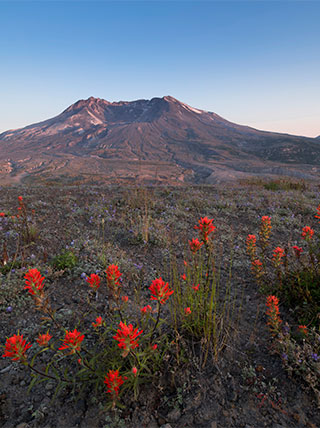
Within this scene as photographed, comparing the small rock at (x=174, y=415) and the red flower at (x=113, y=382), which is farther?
the small rock at (x=174, y=415)

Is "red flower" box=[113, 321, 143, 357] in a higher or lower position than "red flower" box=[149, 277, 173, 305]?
lower

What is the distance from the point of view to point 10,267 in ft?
10.3

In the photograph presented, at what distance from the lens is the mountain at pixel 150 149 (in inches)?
1736

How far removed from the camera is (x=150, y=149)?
248 feet

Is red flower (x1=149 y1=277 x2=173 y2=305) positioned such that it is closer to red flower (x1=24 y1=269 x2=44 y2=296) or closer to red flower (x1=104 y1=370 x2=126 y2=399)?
red flower (x1=104 y1=370 x2=126 y2=399)

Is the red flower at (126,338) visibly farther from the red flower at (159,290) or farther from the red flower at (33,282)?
the red flower at (33,282)

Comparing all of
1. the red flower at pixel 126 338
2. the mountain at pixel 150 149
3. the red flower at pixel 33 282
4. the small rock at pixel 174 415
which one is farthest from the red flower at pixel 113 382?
the mountain at pixel 150 149

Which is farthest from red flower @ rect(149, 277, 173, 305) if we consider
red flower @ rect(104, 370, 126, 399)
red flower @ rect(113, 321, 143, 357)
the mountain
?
the mountain

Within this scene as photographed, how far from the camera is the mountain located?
44094 millimetres

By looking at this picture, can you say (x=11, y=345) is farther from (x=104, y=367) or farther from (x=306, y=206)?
(x=306, y=206)

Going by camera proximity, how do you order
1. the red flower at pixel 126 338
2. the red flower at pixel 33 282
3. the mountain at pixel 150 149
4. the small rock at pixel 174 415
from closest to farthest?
the red flower at pixel 126 338 < the red flower at pixel 33 282 < the small rock at pixel 174 415 < the mountain at pixel 150 149

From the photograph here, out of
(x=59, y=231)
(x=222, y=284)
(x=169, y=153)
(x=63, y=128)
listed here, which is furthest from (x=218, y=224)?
(x=63, y=128)

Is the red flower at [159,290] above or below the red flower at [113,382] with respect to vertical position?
above

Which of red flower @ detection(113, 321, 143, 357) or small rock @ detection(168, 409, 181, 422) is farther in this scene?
small rock @ detection(168, 409, 181, 422)
